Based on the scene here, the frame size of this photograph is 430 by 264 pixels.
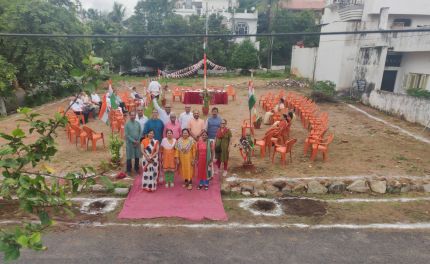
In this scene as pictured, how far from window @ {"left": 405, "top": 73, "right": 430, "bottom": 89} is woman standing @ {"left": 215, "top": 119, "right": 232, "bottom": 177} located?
14.3 m

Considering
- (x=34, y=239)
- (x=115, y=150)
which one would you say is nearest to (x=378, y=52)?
(x=115, y=150)

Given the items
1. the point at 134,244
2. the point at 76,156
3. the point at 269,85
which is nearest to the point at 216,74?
the point at 269,85

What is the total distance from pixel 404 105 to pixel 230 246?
12444 mm

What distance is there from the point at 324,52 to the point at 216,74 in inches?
469

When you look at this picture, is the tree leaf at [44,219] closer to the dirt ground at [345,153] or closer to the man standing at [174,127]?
the man standing at [174,127]

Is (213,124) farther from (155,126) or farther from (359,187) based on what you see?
(359,187)

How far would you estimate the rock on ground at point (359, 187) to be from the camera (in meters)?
7.39

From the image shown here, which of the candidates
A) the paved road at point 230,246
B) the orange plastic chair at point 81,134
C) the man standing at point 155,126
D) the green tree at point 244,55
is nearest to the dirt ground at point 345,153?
the orange plastic chair at point 81,134

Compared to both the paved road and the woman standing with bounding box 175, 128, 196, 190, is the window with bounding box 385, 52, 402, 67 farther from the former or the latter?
the woman standing with bounding box 175, 128, 196, 190

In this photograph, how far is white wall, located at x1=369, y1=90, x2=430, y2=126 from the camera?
43.1ft

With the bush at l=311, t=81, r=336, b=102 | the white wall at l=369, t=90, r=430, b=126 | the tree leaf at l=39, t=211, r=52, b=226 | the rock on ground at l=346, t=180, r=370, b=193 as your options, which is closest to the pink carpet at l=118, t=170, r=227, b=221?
the rock on ground at l=346, t=180, r=370, b=193

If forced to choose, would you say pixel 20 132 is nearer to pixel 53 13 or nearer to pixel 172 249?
pixel 172 249

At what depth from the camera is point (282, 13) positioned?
36969mm

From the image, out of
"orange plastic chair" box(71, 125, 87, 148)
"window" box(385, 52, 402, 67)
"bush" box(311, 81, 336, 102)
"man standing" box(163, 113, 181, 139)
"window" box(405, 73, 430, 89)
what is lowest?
"orange plastic chair" box(71, 125, 87, 148)
